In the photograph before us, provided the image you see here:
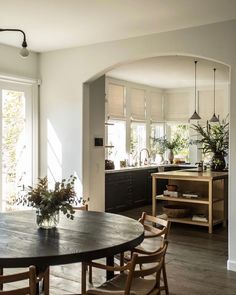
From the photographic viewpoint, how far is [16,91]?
5918 millimetres

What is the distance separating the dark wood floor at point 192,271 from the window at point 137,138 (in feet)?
12.5

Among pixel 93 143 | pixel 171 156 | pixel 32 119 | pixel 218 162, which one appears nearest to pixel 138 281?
pixel 93 143

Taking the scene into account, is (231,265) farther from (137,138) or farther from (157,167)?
(137,138)

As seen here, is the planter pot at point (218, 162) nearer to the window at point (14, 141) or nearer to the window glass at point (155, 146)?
the window glass at point (155, 146)

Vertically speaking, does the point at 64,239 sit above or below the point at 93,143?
below

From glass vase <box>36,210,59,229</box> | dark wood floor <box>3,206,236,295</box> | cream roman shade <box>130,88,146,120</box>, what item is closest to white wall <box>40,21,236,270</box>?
dark wood floor <box>3,206,236,295</box>

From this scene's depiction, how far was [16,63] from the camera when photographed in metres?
5.87

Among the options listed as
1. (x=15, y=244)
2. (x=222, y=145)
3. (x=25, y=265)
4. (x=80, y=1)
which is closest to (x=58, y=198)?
(x=15, y=244)

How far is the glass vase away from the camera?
9.86 feet

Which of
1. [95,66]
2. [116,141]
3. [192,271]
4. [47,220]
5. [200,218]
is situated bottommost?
[192,271]

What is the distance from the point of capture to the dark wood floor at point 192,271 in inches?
151

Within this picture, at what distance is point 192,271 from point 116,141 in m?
4.90

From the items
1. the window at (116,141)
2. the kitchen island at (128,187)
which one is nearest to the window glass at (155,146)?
the kitchen island at (128,187)

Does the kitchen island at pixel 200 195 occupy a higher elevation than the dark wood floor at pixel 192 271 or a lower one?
higher
